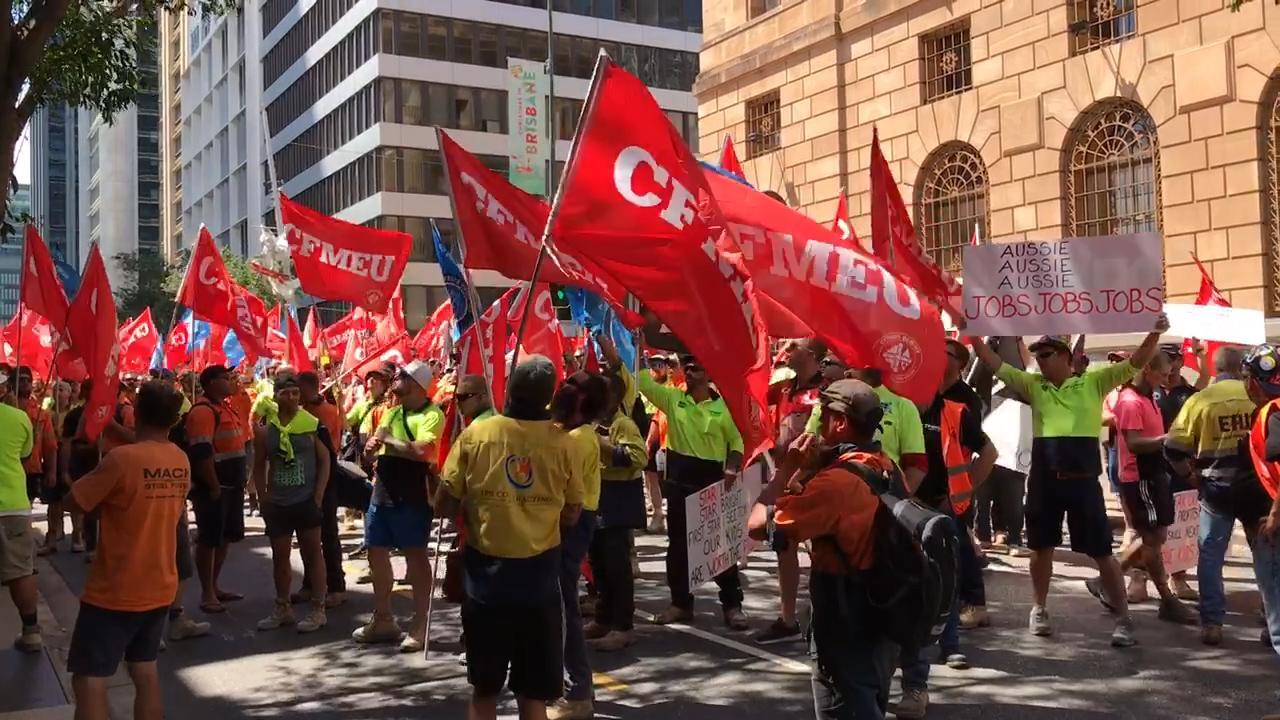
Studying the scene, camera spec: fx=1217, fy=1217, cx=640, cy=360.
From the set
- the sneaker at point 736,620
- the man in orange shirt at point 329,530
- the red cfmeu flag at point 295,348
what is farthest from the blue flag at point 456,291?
the red cfmeu flag at point 295,348

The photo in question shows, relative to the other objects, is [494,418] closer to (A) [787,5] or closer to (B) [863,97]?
(B) [863,97]

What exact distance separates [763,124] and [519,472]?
20.9 meters

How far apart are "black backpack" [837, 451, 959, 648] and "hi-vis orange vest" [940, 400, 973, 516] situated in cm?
298

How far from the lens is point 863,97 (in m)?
22.3

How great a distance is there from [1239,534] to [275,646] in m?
8.96

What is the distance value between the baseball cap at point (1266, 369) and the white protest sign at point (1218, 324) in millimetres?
2445

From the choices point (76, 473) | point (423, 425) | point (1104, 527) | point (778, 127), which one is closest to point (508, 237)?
point (423, 425)

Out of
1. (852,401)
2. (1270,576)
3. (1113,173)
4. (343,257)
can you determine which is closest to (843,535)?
(852,401)

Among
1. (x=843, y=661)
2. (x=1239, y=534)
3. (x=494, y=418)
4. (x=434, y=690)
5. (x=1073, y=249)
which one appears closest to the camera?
(x=843, y=661)

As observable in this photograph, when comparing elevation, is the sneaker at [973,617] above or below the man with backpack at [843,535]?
below

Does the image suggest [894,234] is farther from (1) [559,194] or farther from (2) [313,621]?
(2) [313,621]

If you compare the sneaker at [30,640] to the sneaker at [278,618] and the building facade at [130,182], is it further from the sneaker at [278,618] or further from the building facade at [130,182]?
the building facade at [130,182]

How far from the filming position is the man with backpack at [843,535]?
4.11m

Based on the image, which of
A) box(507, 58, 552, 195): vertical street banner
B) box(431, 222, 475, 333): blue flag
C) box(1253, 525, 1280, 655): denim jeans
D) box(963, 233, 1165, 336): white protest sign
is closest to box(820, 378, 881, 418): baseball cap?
box(1253, 525, 1280, 655): denim jeans
